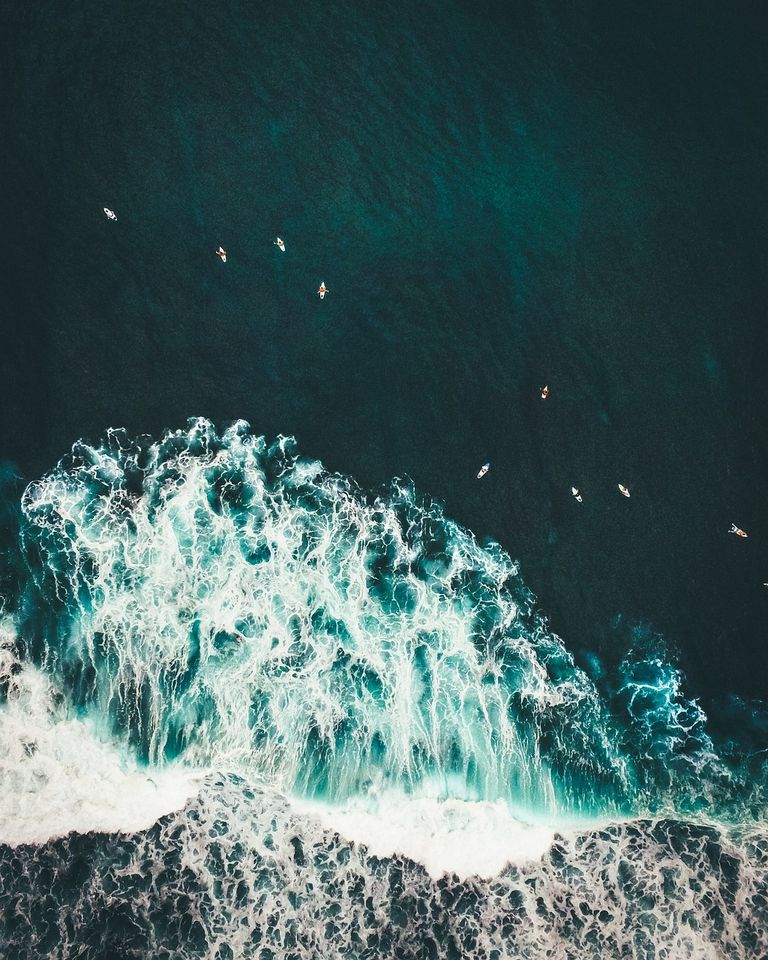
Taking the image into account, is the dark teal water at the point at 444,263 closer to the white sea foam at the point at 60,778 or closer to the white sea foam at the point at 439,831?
the white sea foam at the point at 439,831

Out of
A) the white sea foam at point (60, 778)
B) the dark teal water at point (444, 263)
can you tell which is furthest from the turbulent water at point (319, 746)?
the dark teal water at point (444, 263)

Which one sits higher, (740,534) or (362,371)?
(362,371)

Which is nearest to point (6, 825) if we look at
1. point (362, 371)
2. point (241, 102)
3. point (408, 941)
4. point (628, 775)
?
point (408, 941)

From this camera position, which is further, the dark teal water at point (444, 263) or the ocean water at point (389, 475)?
the dark teal water at point (444, 263)

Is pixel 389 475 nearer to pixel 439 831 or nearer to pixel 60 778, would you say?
pixel 439 831

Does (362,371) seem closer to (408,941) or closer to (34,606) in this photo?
(34,606)

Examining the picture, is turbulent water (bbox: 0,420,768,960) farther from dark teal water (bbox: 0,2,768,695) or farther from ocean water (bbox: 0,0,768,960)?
dark teal water (bbox: 0,2,768,695)
